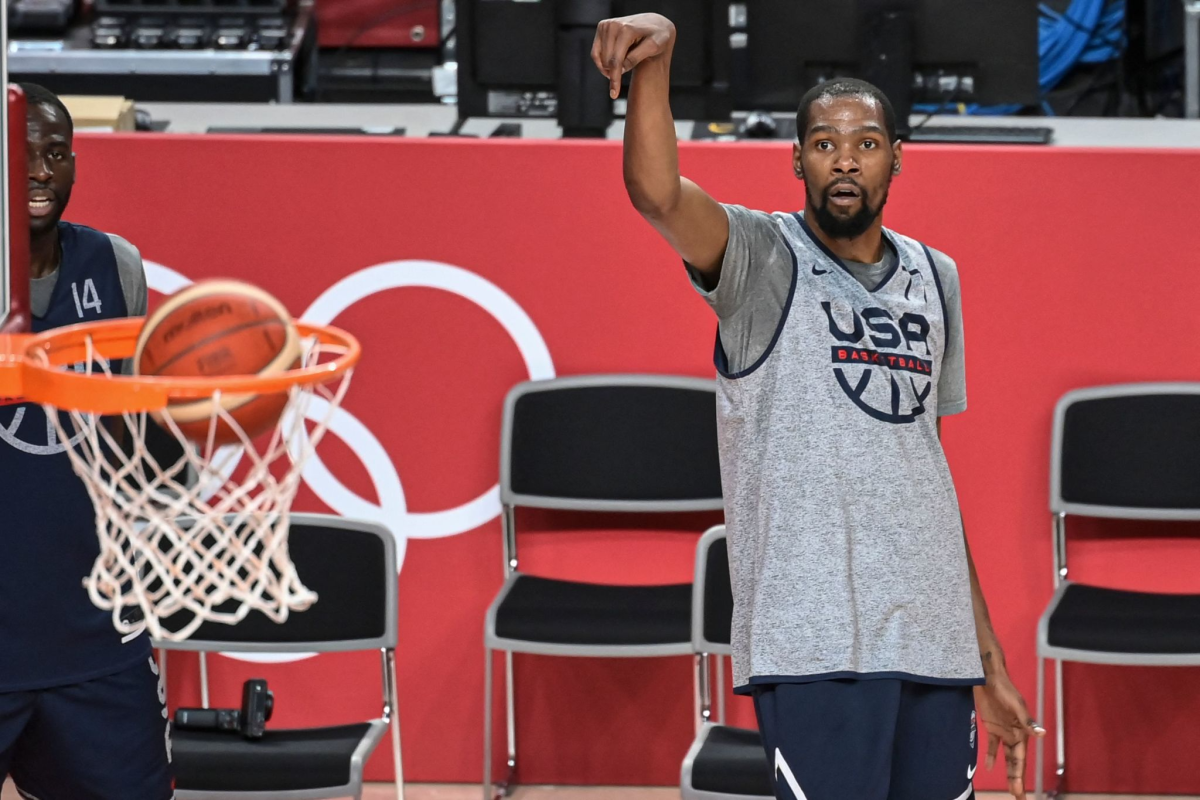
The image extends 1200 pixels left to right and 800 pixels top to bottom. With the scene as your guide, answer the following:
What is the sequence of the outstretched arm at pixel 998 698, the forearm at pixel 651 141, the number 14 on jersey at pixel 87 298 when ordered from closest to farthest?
the forearm at pixel 651 141 < the outstretched arm at pixel 998 698 < the number 14 on jersey at pixel 87 298

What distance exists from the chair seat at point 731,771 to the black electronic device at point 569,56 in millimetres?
2448

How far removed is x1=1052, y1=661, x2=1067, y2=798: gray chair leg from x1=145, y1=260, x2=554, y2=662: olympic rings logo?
1.78 meters


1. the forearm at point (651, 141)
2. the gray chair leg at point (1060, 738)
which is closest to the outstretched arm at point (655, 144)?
the forearm at point (651, 141)

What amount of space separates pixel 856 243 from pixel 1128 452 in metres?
2.08

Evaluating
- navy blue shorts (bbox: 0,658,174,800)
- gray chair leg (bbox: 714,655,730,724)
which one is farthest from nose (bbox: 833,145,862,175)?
gray chair leg (bbox: 714,655,730,724)

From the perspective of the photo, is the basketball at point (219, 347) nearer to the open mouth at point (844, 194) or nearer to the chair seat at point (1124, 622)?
the open mouth at point (844, 194)

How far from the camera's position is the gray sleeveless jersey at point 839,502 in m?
2.66

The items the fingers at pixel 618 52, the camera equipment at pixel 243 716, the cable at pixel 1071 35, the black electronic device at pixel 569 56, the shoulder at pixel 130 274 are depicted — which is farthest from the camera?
the cable at pixel 1071 35

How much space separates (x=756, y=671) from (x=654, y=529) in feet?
7.00

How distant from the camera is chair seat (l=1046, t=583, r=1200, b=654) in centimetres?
416

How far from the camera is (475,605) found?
4.78 metres

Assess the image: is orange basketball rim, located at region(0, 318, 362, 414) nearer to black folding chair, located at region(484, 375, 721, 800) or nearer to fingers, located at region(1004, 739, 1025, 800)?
fingers, located at region(1004, 739, 1025, 800)

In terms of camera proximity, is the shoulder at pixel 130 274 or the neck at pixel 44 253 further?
the shoulder at pixel 130 274

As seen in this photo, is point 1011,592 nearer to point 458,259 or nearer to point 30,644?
point 458,259
